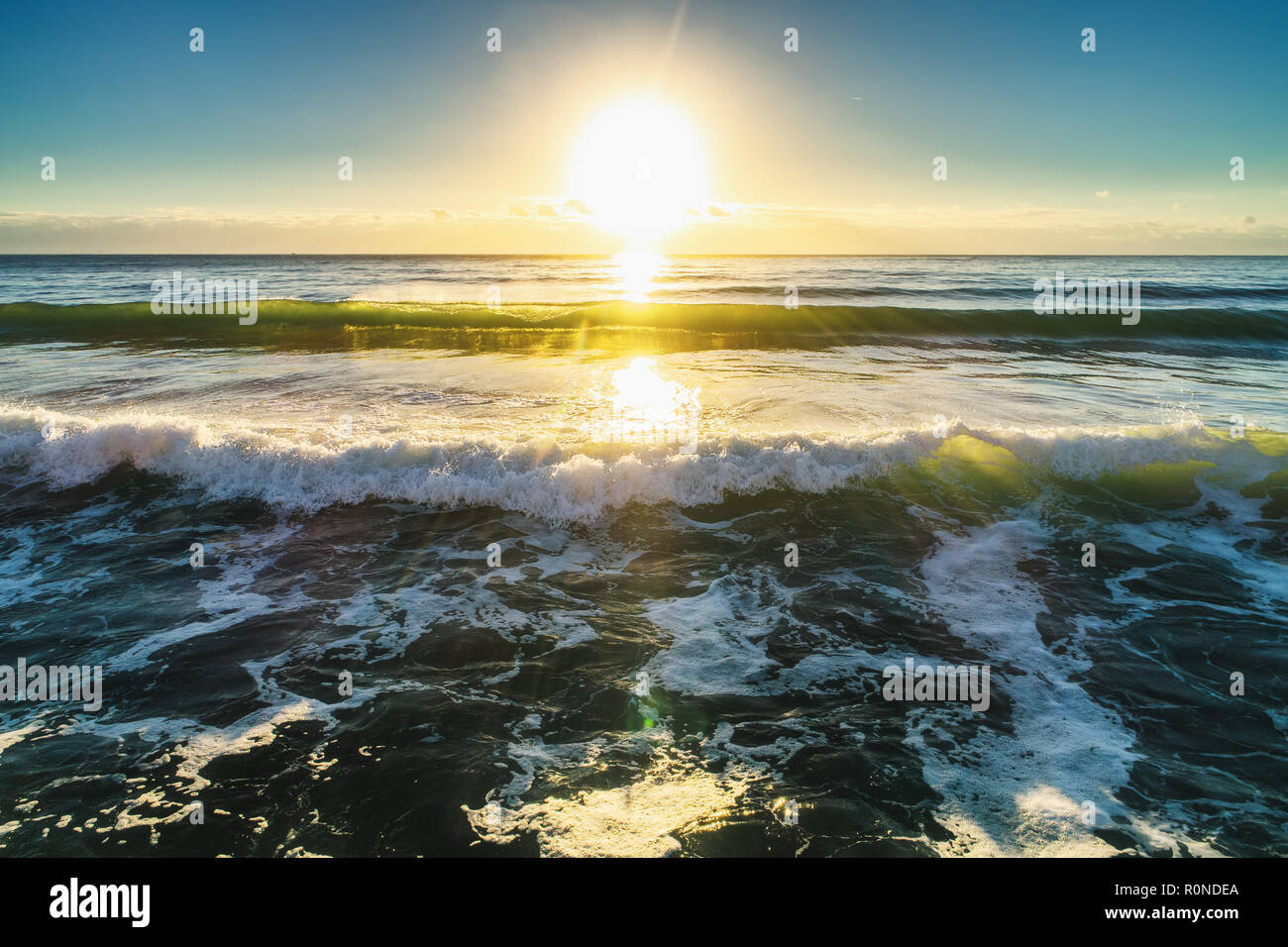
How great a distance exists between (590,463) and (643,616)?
3.21 metres

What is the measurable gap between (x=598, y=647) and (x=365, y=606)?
252cm

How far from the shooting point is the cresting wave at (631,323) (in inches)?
893

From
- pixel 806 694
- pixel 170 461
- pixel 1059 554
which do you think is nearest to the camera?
pixel 806 694

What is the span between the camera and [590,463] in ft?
29.9

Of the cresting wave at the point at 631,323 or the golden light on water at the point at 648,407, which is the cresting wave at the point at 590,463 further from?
the cresting wave at the point at 631,323

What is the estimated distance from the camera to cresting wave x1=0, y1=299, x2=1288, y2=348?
2269 centimetres

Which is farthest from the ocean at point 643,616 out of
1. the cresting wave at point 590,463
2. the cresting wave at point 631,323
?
the cresting wave at point 631,323

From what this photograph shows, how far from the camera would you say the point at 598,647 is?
5855mm

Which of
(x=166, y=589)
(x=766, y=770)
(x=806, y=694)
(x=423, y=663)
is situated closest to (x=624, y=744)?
(x=766, y=770)

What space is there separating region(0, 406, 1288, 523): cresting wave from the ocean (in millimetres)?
55

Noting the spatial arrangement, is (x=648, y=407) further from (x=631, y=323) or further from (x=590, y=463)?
(x=631, y=323)

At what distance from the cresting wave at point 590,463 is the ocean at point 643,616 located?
6 centimetres
